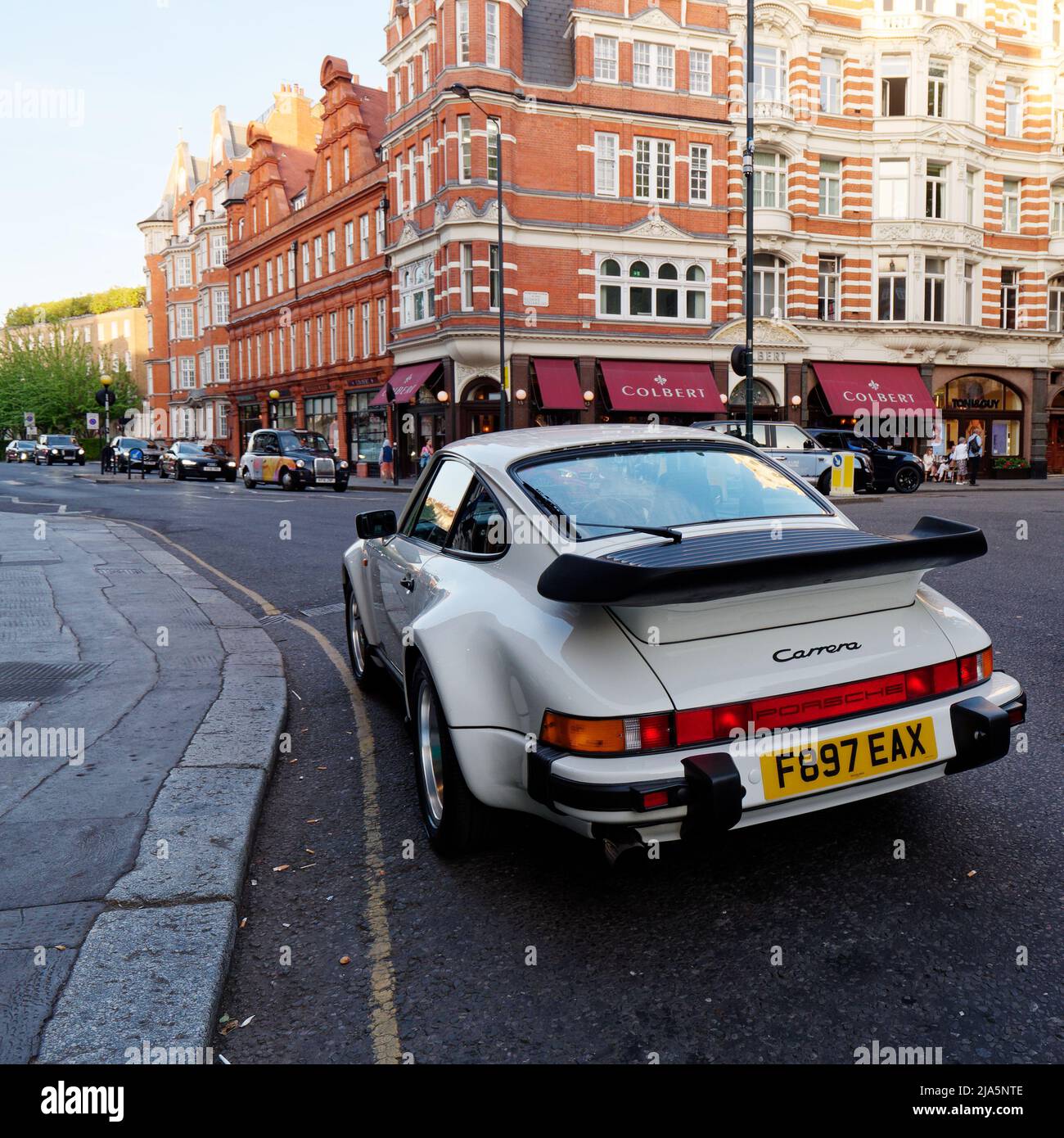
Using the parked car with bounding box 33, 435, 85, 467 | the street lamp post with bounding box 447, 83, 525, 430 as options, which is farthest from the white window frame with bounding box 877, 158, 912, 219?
the parked car with bounding box 33, 435, 85, 467

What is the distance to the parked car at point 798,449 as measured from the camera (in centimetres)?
2230

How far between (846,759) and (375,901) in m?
1.57

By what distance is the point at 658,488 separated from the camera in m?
3.68

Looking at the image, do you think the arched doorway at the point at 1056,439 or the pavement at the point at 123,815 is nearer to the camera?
the pavement at the point at 123,815

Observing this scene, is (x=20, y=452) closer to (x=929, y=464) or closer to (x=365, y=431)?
(x=365, y=431)

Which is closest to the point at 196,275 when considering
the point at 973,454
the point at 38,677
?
the point at 973,454

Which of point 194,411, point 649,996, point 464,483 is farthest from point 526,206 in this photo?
point 194,411

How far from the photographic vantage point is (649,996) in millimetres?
Result: 2543

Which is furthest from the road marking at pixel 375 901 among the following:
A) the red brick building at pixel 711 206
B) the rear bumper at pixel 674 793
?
the red brick building at pixel 711 206

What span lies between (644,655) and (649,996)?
90 centimetres

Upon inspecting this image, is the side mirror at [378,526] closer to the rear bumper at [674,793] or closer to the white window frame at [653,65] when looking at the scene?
the rear bumper at [674,793]

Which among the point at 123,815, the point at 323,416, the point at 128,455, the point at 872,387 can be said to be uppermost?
the point at 872,387

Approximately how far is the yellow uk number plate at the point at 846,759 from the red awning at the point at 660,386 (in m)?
30.0

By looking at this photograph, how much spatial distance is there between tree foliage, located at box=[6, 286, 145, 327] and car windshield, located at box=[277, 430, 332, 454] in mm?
79534
